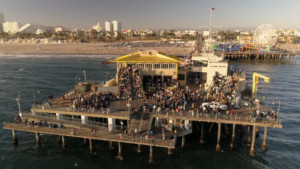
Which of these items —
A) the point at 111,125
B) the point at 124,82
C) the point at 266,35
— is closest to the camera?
the point at 111,125

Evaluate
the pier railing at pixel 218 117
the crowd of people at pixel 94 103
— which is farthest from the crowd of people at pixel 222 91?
the crowd of people at pixel 94 103

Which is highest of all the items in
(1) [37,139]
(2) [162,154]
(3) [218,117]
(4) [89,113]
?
(4) [89,113]

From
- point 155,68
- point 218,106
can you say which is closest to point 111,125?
point 218,106

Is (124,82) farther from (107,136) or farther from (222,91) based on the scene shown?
(222,91)

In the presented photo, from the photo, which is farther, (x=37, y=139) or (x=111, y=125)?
(x=37, y=139)

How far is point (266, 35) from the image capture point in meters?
138

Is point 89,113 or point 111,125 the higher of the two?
point 89,113

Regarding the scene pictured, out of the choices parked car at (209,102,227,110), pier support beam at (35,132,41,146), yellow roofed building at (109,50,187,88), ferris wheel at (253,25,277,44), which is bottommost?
pier support beam at (35,132,41,146)

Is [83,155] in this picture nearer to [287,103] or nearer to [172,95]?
[172,95]

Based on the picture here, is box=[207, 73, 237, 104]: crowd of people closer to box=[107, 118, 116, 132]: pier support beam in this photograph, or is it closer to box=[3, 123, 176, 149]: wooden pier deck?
box=[3, 123, 176, 149]: wooden pier deck

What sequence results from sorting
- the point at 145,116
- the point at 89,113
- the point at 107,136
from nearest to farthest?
the point at 107,136 → the point at 145,116 → the point at 89,113

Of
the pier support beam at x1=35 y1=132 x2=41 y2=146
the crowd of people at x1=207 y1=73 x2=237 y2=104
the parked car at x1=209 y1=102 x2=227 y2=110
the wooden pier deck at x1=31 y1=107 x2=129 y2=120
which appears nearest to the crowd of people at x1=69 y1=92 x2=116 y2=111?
the wooden pier deck at x1=31 y1=107 x2=129 y2=120

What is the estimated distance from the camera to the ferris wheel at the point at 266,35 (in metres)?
136

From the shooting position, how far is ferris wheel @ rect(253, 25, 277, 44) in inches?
5359
